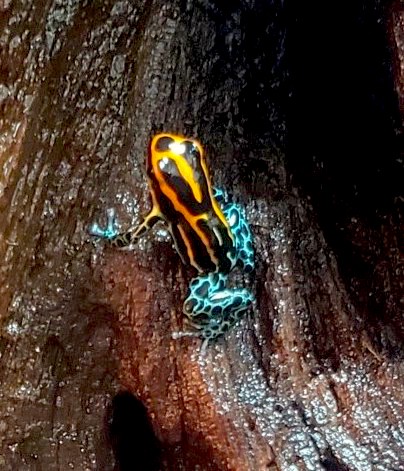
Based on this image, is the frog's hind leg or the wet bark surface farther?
the frog's hind leg

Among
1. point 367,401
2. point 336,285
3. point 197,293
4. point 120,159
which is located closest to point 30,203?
point 120,159

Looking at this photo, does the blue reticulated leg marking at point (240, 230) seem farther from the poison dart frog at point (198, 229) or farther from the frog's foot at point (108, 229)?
the frog's foot at point (108, 229)

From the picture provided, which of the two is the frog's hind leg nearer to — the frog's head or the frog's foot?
the frog's head

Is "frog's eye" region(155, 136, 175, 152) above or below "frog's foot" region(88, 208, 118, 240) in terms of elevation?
above

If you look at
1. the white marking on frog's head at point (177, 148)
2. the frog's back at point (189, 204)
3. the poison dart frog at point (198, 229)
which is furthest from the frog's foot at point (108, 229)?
the white marking on frog's head at point (177, 148)

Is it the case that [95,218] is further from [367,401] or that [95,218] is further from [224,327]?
[367,401]

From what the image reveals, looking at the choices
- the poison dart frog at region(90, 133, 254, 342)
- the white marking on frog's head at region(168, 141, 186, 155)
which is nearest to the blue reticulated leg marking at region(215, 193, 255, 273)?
the poison dart frog at region(90, 133, 254, 342)

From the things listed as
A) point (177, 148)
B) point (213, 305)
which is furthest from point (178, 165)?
point (213, 305)
